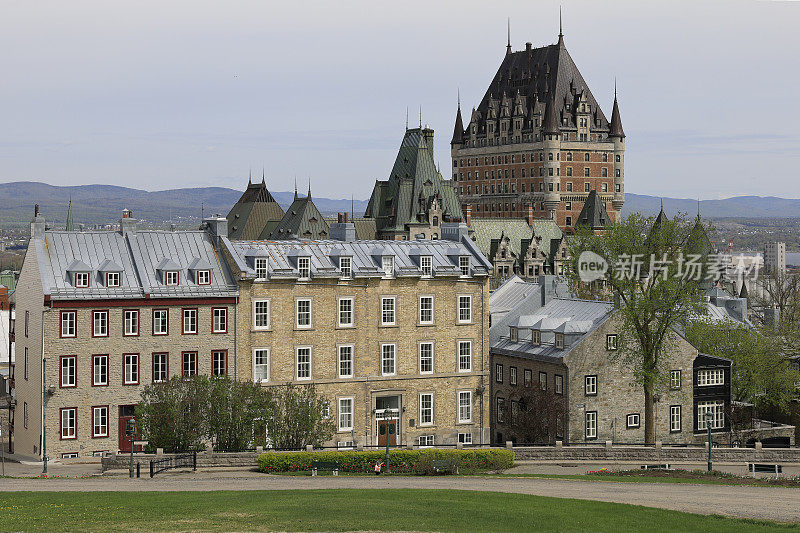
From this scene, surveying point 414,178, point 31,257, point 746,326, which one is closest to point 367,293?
point 31,257

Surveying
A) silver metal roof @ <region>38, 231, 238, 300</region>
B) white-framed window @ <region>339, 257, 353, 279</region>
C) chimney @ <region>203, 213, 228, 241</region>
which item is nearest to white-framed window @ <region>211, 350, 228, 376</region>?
silver metal roof @ <region>38, 231, 238, 300</region>

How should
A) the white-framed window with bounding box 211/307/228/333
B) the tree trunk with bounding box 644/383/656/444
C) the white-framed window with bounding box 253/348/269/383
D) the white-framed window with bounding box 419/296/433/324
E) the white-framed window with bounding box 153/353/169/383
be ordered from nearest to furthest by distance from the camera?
the white-framed window with bounding box 153/353/169/383, the white-framed window with bounding box 211/307/228/333, the white-framed window with bounding box 253/348/269/383, the tree trunk with bounding box 644/383/656/444, the white-framed window with bounding box 419/296/433/324

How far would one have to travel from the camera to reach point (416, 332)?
7425 cm

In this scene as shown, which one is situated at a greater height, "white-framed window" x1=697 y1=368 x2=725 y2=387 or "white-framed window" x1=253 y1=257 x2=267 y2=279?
"white-framed window" x1=253 y1=257 x2=267 y2=279

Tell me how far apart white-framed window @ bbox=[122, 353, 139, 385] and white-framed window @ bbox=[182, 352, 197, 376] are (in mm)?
2918

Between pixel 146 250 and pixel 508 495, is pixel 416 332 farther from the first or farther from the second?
pixel 508 495

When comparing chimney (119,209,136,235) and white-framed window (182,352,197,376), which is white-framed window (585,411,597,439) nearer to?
white-framed window (182,352,197,376)

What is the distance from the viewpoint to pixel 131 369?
6625 cm

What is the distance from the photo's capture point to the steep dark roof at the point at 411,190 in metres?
162

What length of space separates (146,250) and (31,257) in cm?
697

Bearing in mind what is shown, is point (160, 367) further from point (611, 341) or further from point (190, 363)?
point (611, 341)

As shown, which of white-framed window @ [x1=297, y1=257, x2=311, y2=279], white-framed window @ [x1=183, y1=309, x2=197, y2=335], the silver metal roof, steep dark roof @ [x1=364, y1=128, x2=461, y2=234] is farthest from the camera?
steep dark roof @ [x1=364, y1=128, x2=461, y2=234]

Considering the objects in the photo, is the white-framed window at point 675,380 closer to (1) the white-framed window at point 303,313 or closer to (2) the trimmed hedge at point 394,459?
(2) the trimmed hedge at point 394,459

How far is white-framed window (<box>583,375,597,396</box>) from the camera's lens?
75.1m
